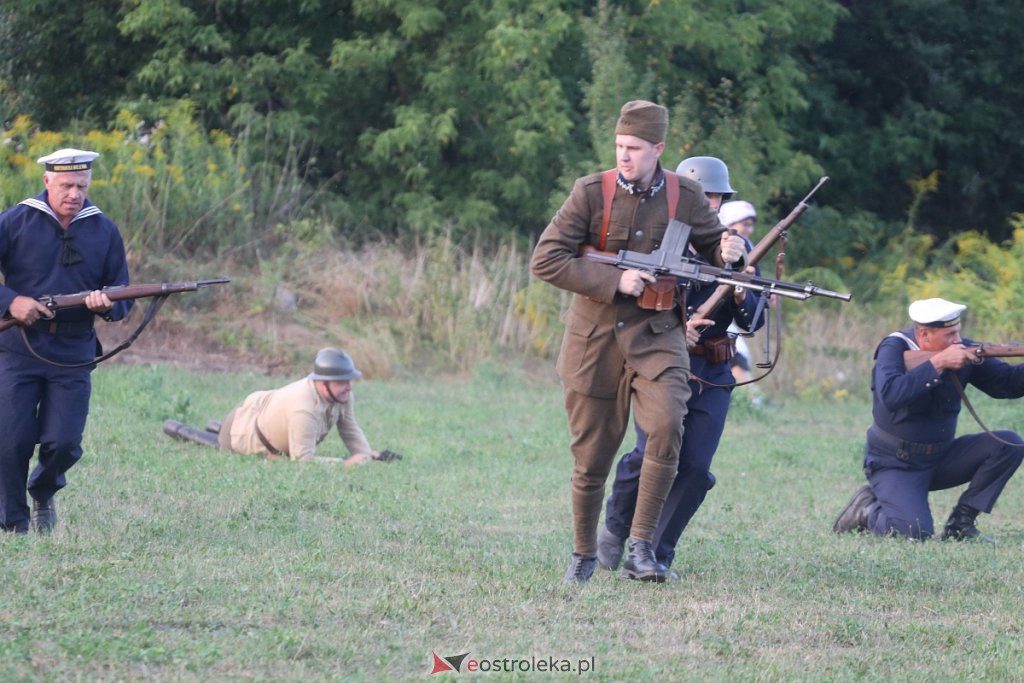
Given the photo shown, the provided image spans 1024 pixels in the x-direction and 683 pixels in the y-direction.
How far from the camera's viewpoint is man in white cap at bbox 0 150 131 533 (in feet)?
24.9

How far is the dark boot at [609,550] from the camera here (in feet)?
24.4

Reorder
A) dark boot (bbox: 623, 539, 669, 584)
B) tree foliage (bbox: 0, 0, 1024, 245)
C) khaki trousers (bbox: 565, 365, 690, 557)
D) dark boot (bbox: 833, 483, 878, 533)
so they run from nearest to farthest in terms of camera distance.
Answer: khaki trousers (bbox: 565, 365, 690, 557) → dark boot (bbox: 623, 539, 669, 584) → dark boot (bbox: 833, 483, 878, 533) → tree foliage (bbox: 0, 0, 1024, 245)

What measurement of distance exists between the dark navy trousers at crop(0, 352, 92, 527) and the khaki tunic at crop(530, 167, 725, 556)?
273 centimetres

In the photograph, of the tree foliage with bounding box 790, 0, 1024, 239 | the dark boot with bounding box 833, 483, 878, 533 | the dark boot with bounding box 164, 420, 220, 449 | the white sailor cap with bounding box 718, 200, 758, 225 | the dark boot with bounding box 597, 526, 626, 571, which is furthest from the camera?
the tree foliage with bounding box 790, 0, 1024, 239

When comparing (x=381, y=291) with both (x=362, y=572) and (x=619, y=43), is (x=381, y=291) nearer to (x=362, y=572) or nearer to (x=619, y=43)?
(x=619, y=43)

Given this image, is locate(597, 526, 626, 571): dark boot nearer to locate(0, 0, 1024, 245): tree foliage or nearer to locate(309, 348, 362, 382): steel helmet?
locate(309, 348, 362, 382): steel helmet

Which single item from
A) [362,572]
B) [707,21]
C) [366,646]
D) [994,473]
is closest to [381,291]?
[707,21]

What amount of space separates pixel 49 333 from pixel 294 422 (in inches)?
161

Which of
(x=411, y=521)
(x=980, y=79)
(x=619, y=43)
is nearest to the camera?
(x=411, y=521)

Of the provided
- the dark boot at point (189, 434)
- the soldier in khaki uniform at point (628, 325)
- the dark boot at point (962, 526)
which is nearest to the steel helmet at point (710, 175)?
the soldier in khaki uniform at point (628, 325)

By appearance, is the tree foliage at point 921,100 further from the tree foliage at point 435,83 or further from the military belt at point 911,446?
the military belt at point 911,446

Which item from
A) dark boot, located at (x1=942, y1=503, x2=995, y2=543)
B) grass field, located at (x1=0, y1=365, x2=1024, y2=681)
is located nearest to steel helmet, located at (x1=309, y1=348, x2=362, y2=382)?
grass field, located at (x1=0, y1=365, x2=1024, y2=681)

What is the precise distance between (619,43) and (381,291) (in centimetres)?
535

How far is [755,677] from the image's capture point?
543cm
